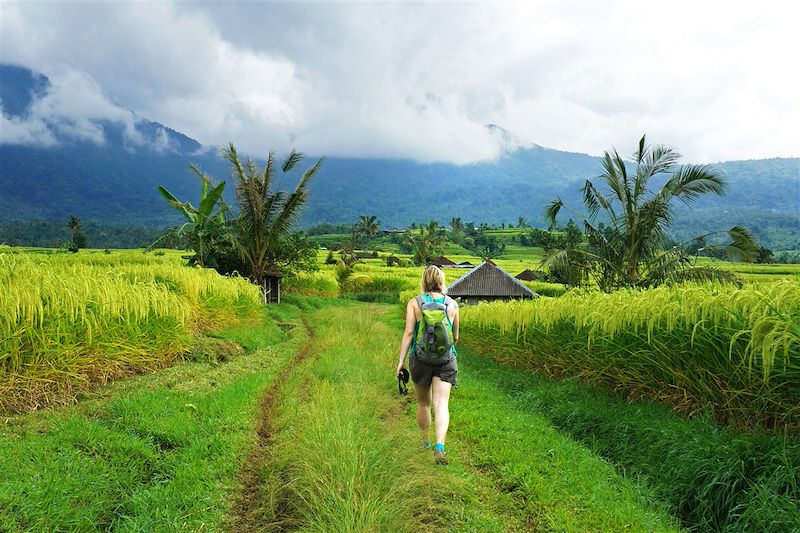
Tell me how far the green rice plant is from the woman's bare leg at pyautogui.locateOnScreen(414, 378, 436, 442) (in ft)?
7.82

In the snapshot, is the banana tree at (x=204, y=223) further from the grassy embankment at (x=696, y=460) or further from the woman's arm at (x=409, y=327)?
the grassy embankment at (x=696, y=460)

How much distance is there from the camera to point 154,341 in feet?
24.3

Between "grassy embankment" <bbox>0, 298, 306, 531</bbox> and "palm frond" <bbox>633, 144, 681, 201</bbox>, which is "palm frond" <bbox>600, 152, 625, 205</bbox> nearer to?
"palm frond" <bbox>633, 144, 681, 201</bbox>

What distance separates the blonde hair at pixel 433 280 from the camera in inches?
186

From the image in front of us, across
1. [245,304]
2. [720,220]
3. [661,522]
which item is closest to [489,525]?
[661,522]

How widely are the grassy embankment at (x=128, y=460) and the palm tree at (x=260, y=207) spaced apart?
15.5 metres

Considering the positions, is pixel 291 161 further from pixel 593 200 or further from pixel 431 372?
pixel 431 372

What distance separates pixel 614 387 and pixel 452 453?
270 cm

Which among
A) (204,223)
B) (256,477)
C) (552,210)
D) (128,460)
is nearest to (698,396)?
(256,477)

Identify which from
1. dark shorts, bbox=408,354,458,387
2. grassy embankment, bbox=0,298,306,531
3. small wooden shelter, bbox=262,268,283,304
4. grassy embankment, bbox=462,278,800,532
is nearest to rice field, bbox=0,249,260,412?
grassy embankment, bbox=0,298,306,531

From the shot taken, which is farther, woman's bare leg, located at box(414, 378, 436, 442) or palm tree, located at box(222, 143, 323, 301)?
palm tree, located at box(222, 143, 323, 301)

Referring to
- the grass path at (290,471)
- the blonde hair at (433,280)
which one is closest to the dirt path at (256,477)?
the grass path at (290,471)

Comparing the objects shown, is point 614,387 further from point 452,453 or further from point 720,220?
point 720,220

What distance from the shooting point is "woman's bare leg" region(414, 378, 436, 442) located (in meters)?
4.82
